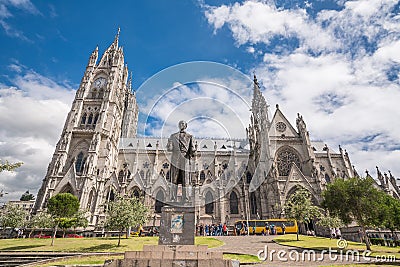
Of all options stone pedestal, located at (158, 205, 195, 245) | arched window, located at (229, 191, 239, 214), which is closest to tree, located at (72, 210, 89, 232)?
stone pedestal, located at (158, 205, 195, 245)

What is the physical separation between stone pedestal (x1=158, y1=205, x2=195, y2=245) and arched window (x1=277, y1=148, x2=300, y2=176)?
33559mm

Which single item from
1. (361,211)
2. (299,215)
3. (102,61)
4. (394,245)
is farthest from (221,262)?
(102,61)

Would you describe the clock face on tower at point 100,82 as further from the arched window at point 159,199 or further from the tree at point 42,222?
the tree at point 42,222

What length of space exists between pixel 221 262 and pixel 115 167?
42.2 metres

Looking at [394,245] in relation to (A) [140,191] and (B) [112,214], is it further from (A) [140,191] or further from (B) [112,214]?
(A) [140,191]

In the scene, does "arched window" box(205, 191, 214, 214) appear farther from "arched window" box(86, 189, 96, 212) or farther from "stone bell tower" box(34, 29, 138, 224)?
"arched window" box(86, 189, 96, 212)

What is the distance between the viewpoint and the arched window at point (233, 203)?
1561 inches

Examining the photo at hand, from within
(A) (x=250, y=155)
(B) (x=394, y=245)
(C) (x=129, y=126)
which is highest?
(C) (x=129, y=126)

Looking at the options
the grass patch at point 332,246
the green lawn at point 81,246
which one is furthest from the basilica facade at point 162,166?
the grass patch at point 332,246

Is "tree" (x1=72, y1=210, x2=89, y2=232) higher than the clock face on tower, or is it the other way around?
the clock face on tower

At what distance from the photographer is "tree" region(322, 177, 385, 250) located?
16547 millimetres

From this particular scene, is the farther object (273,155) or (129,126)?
(129,126)

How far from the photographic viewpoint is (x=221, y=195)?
39.0 m

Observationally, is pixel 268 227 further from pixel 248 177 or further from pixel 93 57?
pixel 93 57
